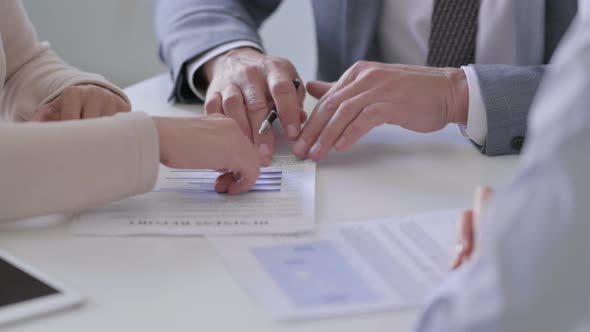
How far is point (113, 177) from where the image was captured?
828 millimetres

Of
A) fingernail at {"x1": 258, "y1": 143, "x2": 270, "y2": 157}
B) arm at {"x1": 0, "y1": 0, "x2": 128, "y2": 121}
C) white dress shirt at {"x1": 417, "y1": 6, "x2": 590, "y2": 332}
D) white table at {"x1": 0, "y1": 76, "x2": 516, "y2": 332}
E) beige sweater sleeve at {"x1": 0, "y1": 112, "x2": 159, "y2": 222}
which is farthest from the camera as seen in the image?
arm at {"x1": 0, "y1": 0, "x2": 128, "y2": 121}

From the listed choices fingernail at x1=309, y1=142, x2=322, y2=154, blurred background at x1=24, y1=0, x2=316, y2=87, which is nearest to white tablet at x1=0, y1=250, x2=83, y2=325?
fingernail at x1=309, y1=142, x2=322, y2=154

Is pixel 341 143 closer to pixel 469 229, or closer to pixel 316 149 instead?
pixel 316 149

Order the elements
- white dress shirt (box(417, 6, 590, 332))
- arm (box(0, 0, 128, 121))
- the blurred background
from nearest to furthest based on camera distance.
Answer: white dress shirt (box(417, 6, 590, 332)), arm (box(0, 0, 128, 121)), the blurred background

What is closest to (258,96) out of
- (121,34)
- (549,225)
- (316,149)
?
(316,149)

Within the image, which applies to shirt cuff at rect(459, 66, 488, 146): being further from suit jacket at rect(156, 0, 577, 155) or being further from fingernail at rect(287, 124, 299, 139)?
fingernail at rect(287, 124, 299, 139)

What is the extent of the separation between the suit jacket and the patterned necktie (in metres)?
0.08

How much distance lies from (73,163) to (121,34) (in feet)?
6.98

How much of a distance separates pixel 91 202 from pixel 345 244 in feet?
0.94

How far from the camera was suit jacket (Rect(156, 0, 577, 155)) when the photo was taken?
1084 millimetres

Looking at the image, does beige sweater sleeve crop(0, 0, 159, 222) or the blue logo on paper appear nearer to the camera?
the blue logo on paper

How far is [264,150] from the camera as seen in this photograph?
1052mm

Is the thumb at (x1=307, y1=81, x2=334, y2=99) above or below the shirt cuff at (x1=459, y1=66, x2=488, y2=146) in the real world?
below

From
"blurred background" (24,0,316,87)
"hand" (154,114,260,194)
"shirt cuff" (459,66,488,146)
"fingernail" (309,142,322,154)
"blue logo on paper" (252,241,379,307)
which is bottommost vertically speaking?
"blurred background" (24,0,316,87)
